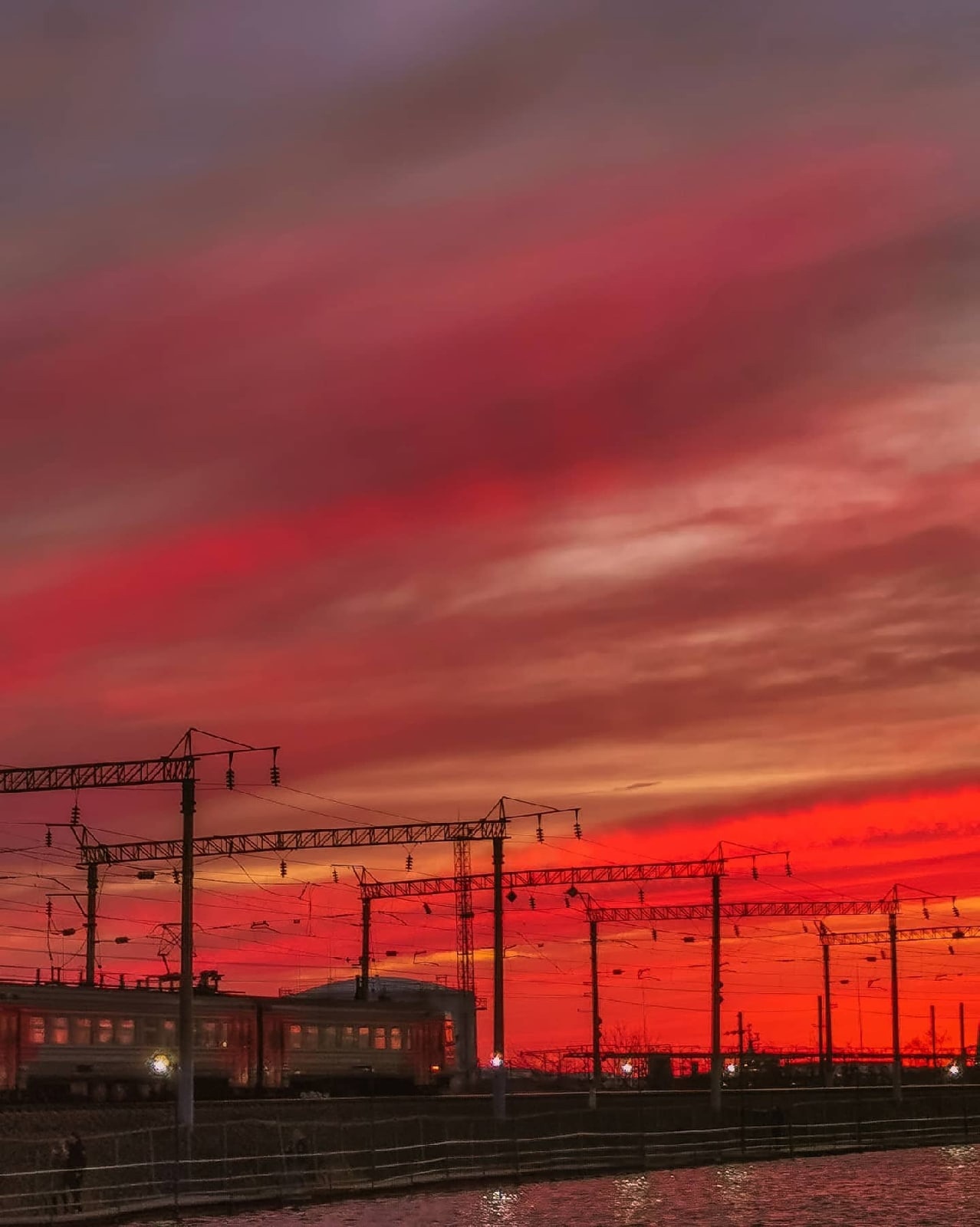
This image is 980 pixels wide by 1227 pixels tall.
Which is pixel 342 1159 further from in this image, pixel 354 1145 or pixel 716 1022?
pixel 716 1022

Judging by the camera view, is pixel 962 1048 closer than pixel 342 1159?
No

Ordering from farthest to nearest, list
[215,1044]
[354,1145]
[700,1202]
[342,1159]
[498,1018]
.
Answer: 1. [215,1044]
2. [498,1018]
3. [354,1145]
4. [342,1159]
5. [700,1202]

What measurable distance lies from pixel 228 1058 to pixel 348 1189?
94.1 feet

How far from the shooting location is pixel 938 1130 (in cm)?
7900

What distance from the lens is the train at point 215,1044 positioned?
64188mm

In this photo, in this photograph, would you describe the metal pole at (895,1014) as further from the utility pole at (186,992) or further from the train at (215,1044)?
the utility pole at (186,992)

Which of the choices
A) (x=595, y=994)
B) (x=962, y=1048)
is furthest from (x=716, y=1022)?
Answer: (x=962, y=1048)

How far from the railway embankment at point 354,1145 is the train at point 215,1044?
4728 millimetres

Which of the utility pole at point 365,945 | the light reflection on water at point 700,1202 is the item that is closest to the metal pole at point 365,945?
the utility pole at point 365,945

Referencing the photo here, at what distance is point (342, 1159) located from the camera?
48.4 m

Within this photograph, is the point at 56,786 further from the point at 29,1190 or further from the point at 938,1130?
the point at 938,1130

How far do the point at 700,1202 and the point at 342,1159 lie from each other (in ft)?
32.1

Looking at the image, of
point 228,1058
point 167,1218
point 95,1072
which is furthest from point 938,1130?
point 167,1218

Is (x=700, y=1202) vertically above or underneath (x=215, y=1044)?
underneath
